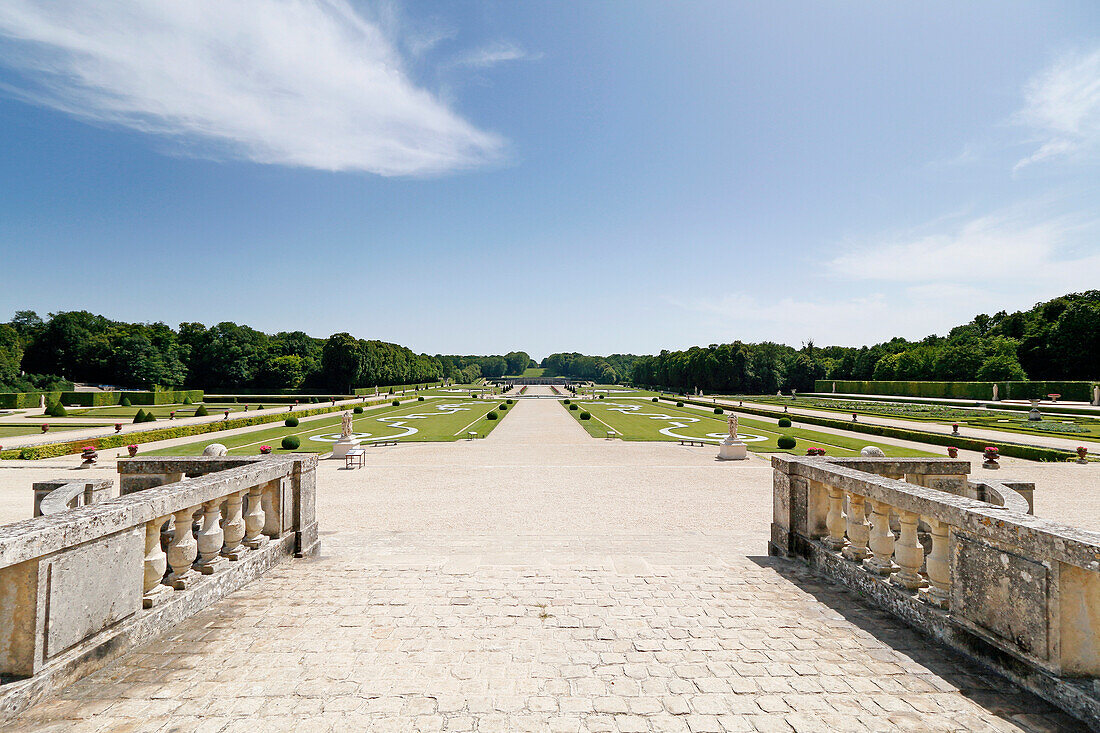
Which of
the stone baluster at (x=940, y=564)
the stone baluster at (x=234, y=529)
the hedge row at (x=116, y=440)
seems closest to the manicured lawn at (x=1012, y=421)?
the stone baluster at (x=940, y=564)

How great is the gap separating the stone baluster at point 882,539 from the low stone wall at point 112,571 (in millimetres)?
6610

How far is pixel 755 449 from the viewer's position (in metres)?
23.7

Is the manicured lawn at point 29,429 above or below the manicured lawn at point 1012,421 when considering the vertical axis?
below

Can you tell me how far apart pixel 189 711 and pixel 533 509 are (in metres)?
8.90

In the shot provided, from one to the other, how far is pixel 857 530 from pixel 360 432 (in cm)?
2797

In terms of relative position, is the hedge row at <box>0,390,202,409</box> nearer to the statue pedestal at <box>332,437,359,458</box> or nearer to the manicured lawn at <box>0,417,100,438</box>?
the manicured lawn at <box>0,417,100,438</box>

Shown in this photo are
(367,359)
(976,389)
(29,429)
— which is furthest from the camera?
(367,359)

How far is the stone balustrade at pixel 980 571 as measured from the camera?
3309 millimetres

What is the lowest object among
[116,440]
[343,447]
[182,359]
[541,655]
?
[116,440]

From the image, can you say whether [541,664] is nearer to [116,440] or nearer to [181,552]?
[181,552]

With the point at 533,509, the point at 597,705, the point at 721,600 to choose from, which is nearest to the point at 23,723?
the point at 597,705

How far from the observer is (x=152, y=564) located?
446cm

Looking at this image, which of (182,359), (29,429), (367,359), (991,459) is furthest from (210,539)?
(182,359)

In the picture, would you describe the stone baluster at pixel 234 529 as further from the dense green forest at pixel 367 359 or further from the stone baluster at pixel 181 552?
the dense green forest at pixel 367 359
